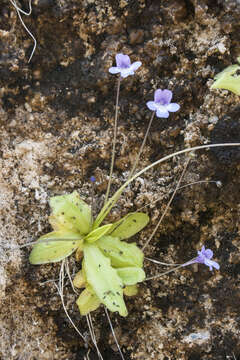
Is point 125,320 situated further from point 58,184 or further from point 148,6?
point 148,6

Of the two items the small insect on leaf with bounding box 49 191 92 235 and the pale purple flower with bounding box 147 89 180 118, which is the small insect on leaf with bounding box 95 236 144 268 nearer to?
the small insect on leaf with bounding box 49 191 92 235

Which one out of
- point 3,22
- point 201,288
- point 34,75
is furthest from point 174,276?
point 3,22

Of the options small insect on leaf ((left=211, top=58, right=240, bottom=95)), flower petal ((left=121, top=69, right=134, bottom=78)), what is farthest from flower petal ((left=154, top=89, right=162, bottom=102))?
small insect on leaf ((left=211, top=58, right=240, bottom=95))

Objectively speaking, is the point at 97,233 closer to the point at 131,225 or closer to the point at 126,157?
the point at 131,225

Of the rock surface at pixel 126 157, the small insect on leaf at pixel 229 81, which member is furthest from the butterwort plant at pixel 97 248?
the small insect on leaf at pixel 229 81

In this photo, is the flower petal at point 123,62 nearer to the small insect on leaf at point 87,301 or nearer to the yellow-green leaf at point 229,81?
the yellow-green leaf at point 229,81

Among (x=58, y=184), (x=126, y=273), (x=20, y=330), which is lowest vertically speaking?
(x=20, y=330)

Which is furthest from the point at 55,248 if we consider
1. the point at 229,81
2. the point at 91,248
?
the point at 229,81

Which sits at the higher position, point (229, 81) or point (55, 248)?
point (229, 81)
